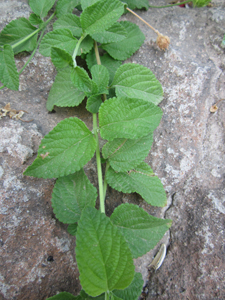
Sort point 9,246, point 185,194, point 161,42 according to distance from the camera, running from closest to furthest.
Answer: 1. point 9,246
2. point 185,194
3. point 161,42

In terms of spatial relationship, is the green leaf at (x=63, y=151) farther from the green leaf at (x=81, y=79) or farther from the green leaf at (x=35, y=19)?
the green leaf at (x=35, y=19)

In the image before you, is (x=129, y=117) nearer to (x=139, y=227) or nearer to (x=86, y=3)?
(x=139, y=227)

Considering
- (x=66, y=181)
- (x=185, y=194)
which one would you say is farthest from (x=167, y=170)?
(x=66, y=181)

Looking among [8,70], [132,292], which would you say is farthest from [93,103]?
[132,292]

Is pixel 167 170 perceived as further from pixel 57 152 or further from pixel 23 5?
pixel 23 5

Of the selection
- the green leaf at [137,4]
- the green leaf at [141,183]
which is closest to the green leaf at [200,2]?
the green leaf at [137,4]

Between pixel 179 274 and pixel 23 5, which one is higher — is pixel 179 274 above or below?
below
